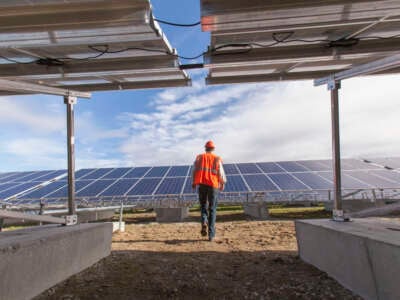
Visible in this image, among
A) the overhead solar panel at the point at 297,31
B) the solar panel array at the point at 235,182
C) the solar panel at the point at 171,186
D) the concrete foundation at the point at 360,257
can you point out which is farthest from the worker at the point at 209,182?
the solar panel at the point at 171,186

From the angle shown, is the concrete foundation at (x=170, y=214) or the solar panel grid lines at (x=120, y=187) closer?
the concrete foundation at (x=170, y=214)

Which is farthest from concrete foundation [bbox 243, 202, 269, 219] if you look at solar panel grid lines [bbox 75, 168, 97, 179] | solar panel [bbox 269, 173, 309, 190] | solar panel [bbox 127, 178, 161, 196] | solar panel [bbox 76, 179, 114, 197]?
solar panel grid lines [bbox 75, 168, 97, 179]

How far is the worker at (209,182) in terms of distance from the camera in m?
4.98

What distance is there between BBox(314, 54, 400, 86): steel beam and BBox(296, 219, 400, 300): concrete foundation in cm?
157

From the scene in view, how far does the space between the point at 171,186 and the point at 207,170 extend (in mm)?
6694

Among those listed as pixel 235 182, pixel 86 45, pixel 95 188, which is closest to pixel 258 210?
pixel 235 182

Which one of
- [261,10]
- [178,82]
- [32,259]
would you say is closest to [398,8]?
[261,10]

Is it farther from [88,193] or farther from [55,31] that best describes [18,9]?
[88,193]

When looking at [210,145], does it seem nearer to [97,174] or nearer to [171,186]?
[171,186]

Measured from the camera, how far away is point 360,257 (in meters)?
2.29

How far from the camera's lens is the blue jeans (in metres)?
4.93

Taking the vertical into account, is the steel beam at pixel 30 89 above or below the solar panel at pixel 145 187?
above

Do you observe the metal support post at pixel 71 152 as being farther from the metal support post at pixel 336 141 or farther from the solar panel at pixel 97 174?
the solar panel at pixel 97 174

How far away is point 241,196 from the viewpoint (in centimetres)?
1119
